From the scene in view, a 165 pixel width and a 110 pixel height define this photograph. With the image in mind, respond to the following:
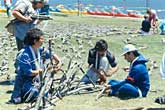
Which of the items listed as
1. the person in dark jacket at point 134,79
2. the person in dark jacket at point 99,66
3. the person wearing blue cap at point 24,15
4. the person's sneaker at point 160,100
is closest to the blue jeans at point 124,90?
the person in dark jacket at point 134,79

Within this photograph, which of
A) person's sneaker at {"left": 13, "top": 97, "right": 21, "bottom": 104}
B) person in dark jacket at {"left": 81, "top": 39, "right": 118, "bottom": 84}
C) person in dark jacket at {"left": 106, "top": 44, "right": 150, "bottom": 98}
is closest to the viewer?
person's sneaker at {"left": 13, "top": 97, "right": 21, "bottom": 104}

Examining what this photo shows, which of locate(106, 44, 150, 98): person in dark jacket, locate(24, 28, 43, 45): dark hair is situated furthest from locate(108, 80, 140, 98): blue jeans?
locate(24, 28, 43, 45): dark hair

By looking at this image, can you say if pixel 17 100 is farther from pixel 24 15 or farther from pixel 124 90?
pixel 24 15

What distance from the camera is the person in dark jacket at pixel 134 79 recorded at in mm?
7848

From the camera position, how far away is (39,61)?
299 inches

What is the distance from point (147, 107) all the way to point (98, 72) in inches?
69.0

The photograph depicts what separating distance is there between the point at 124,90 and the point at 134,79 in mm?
223

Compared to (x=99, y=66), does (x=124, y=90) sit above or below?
below

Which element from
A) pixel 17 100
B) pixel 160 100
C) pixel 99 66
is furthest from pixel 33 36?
pixel 160 100

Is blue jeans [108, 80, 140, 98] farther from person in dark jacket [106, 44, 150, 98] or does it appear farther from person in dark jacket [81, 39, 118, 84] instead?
person in dark jacket [81, 39, 118, 84]

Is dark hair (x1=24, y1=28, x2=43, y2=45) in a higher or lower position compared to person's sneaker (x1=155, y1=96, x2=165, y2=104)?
higher

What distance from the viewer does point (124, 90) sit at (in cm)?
790

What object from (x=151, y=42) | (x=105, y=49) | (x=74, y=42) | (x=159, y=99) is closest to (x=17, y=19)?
(x=105, y=49)

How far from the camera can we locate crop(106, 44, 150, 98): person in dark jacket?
7848 millimetres
